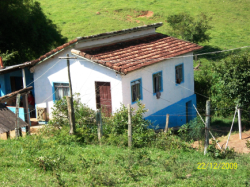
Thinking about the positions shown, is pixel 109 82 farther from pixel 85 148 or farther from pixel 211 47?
pixel 211 47

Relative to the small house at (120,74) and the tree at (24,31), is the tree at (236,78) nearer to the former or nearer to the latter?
the small house at (120,74)

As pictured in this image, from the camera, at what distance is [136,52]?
15.6m

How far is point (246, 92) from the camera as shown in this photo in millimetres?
14836

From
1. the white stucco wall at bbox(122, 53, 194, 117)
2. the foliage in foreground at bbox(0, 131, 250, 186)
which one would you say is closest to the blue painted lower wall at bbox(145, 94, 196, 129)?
the white stucco wall at bbox(122, 53, 194, 117)

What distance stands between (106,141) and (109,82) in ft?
11.6

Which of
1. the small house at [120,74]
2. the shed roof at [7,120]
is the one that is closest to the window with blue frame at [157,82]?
the small house at [120,74]

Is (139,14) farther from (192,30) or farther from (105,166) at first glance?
(105,166)

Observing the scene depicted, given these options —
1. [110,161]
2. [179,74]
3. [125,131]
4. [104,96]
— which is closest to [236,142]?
[179,74]

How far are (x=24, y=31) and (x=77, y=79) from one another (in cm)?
1220

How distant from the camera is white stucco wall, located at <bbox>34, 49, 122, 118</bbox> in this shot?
45.1ft

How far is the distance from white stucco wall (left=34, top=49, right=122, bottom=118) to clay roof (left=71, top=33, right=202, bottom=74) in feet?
1.81

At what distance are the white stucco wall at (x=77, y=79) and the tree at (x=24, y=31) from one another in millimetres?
8175

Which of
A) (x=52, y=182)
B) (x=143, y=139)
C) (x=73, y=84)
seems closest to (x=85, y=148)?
(x=143, y=139)

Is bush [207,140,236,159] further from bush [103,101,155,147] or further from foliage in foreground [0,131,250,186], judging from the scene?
bush [103,101,155,147]
